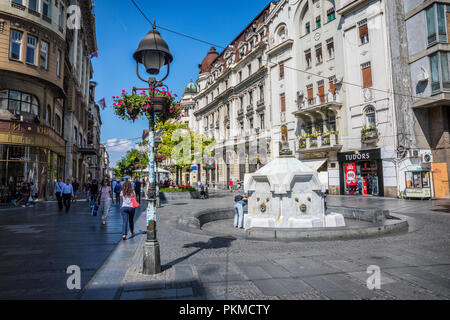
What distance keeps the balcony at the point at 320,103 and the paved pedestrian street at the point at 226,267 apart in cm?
1974

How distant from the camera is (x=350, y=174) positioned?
2559cm

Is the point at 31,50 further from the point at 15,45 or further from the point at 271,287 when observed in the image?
the point at 271,287

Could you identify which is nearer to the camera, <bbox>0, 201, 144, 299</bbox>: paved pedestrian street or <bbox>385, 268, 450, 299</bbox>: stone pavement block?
<bbox>385, 268, 450, 299</bbox>: stone pavement block

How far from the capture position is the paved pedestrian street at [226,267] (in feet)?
12.7

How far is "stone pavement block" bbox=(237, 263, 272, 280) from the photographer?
446 centimetres

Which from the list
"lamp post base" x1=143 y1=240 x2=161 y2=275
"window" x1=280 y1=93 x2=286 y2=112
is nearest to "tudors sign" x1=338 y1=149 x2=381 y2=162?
"window" x1=280 y1=93 x2=286 y2=112

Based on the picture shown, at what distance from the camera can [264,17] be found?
36.9 m

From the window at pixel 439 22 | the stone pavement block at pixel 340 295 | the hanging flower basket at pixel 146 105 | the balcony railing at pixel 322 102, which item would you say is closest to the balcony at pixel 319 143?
the balcony railing at pixel 322 102

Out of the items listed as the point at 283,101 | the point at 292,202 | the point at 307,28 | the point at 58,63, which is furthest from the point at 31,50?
the point at 307,28

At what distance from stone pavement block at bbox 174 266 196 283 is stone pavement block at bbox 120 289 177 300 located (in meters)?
0.43

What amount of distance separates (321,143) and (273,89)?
1006cm

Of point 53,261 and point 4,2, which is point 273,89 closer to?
point 4,2

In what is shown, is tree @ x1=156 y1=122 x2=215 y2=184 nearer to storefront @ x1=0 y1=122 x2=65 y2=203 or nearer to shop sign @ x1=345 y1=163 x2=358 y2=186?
storefront @ x1=0 y1=122 x2=65 y2=203
